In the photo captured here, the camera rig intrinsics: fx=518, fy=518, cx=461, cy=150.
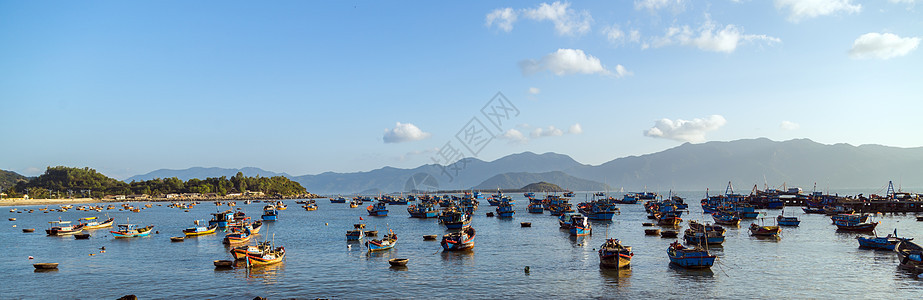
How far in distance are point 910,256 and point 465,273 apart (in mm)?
36088

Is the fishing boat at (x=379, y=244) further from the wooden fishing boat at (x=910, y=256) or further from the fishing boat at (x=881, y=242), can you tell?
the fishing boat at (x=881, y=242)

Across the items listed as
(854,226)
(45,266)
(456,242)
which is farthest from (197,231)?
(854,226)

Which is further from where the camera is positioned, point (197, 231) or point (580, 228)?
point (197, 231)

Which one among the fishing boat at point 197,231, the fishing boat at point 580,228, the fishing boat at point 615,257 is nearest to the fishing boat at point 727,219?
the fishing boat at point 580,228

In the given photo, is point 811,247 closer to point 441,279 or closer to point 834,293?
point 834,293

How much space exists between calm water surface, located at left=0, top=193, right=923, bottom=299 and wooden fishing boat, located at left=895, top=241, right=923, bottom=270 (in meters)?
1.18

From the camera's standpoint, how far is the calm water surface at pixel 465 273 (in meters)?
36.2

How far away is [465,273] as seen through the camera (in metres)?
43.5

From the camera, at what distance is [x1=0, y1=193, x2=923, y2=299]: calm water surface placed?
36.2 metres

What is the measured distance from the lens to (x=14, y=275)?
4372 centimetres

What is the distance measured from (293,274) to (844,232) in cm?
7533

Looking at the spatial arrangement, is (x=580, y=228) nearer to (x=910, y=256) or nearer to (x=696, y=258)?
(x=696, y=258)

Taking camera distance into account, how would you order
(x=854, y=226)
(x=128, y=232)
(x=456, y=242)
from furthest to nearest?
(x=854, y=226)
(x=128, y=232)
(x=456, y=242)

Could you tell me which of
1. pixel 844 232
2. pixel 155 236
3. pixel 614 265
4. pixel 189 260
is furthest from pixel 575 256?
pixel 155 236
